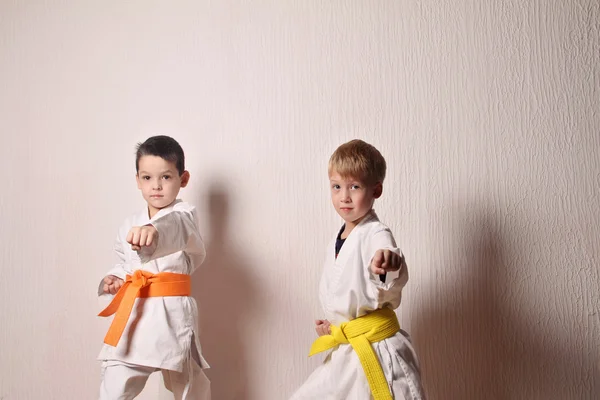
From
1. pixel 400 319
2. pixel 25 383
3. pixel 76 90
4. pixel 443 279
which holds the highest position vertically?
pixel 76 90

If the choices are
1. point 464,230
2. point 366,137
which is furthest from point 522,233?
point 366,137

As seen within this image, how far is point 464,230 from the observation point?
2.12 meters

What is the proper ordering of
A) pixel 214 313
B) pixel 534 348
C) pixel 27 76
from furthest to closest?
pixel 27 76
pixel 214 313
pixel 534 348

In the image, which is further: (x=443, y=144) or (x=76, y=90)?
(x=76, y=90)

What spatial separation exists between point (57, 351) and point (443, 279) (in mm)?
1451

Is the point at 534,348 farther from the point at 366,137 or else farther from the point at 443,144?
the point at 366,137

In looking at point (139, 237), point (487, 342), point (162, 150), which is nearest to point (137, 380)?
point (139, 237)

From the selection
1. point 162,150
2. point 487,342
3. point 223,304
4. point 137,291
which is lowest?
point 487,342

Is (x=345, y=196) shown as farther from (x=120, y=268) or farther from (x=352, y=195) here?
(x=120, y=268)

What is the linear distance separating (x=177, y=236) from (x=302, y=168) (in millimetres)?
652

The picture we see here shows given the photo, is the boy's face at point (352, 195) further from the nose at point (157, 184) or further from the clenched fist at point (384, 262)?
the nose at point (157, 184)

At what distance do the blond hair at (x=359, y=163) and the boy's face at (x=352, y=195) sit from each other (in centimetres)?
1

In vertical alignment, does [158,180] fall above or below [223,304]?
above

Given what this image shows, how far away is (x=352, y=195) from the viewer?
1.68 meters
